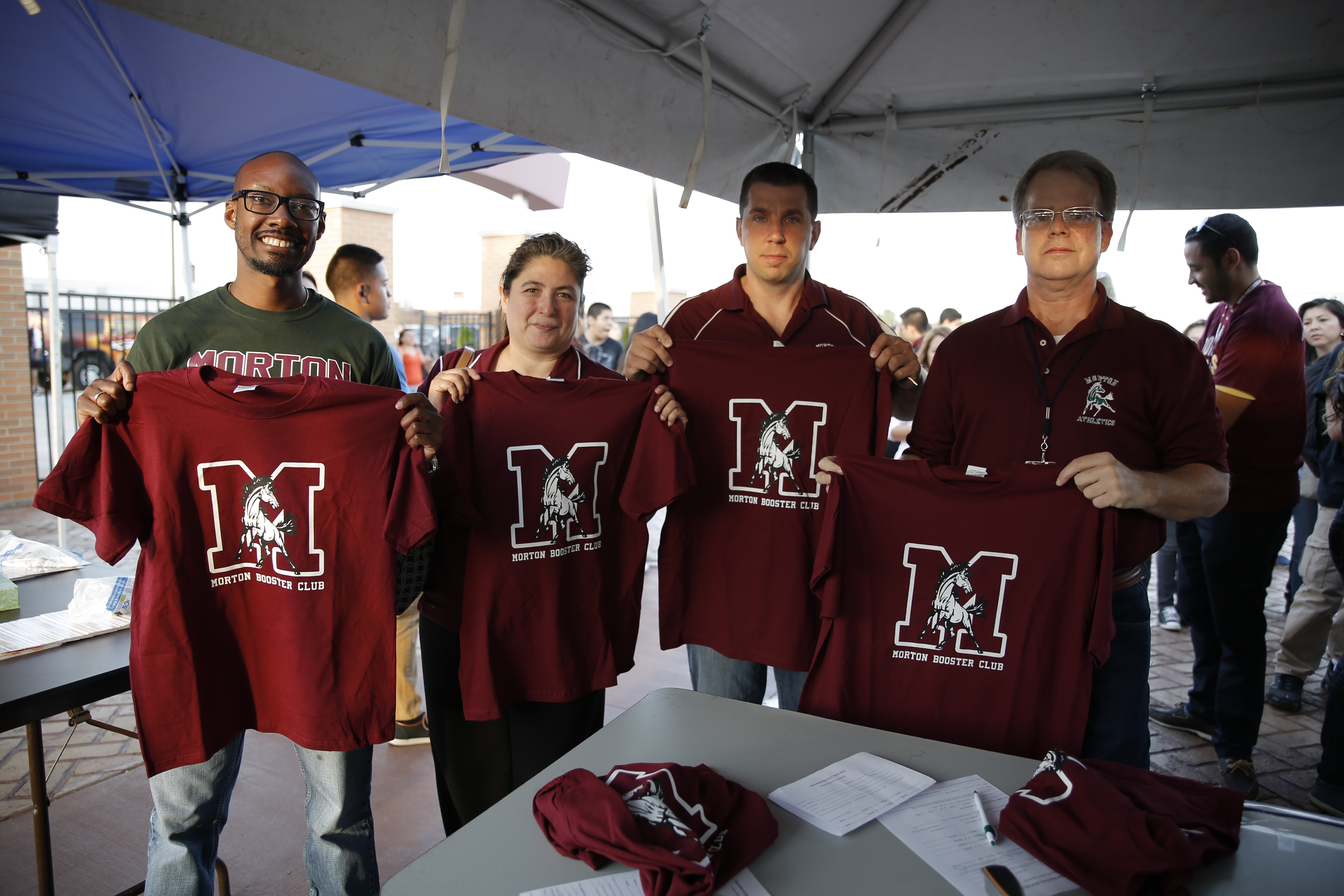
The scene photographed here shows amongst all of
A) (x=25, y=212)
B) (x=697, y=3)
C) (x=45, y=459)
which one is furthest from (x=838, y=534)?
(x=45, y=459)

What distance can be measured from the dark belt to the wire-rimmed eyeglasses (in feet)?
2.94

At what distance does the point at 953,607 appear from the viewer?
1.82 metres

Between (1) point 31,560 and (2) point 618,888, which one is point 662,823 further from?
(1) point 31,560

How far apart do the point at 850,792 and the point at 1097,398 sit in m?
1.20

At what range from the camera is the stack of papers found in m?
1.99

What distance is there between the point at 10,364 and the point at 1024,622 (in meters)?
9.92

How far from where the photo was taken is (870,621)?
73.7 inches

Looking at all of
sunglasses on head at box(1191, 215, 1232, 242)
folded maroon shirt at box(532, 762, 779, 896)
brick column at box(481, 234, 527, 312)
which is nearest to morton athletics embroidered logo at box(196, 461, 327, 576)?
folded maroon shirt at box(532, 762, 779, 896)

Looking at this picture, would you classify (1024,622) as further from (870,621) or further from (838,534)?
(838,534)

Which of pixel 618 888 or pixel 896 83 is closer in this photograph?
pixel 618 888

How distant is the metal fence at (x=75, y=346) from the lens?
11633mm

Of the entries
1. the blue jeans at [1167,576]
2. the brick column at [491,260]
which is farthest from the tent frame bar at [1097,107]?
the brick column at [491,260]

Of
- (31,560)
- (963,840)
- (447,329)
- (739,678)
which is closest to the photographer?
(963,840)

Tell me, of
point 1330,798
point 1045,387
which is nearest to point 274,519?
point 1045,387
